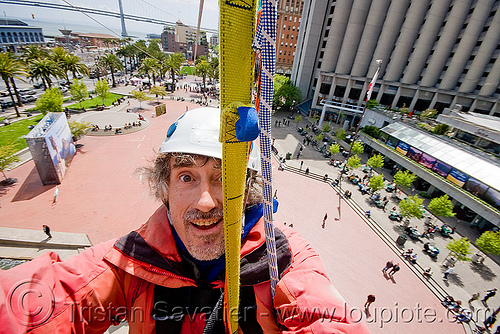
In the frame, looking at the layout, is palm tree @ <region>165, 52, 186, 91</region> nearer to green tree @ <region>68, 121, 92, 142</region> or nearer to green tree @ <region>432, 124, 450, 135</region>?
green tree @ <region>68, 121, 92, 142</region>

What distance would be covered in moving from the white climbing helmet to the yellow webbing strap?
0.82 metres

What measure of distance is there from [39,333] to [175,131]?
232cm

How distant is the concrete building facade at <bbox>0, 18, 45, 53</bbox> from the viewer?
74.9 m

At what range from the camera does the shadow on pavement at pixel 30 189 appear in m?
16.3

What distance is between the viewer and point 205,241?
2.35 meters

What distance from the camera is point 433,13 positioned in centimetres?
3400

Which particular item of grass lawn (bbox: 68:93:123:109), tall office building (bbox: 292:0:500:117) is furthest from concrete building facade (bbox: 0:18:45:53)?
tall office building (bbox: 292:0:500:117)

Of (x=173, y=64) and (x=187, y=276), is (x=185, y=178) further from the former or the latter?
(x=173, y=64)

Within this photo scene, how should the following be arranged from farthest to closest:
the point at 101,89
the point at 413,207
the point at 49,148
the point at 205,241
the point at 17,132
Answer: the point at 101,89 → the point at 17,132 → the point at 413,207 → the point at 49,148 → the point at 205,241

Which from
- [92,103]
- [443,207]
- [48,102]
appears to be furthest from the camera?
[92,103]

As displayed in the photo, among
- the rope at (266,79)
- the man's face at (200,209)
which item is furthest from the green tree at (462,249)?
the rope at (266,79)

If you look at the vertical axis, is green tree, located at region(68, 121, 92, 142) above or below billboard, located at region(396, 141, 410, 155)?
below

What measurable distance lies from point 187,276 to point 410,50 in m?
50.0

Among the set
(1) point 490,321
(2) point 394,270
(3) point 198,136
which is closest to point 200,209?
(3) point 198,136
